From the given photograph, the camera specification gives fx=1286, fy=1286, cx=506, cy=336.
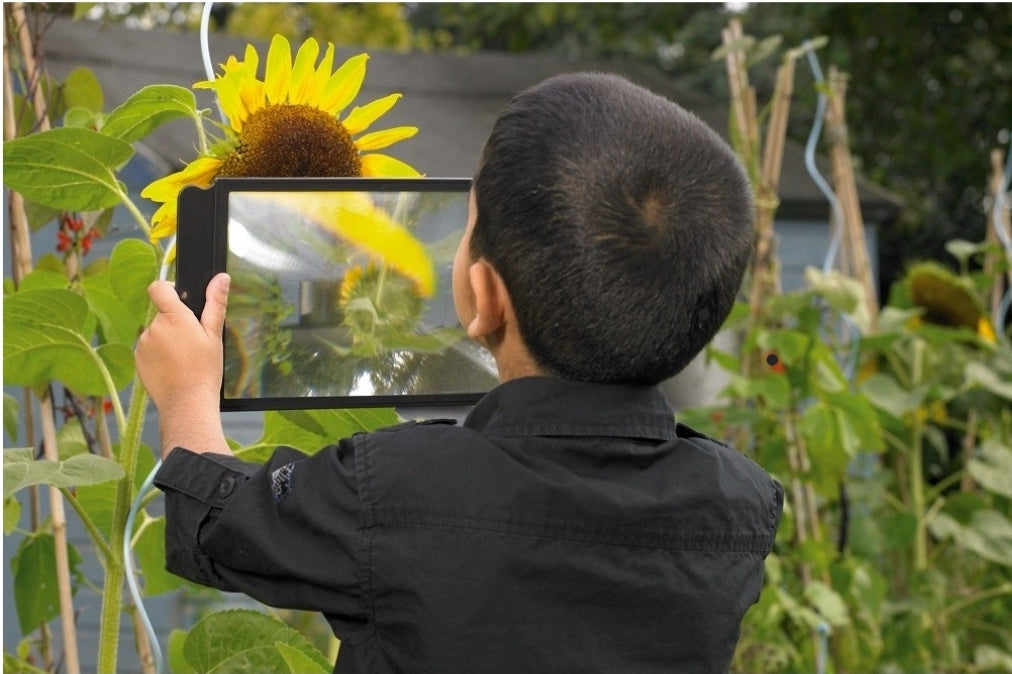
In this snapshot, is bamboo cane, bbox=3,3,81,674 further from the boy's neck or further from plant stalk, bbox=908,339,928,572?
plant stalk, bbox=908,339,928,572

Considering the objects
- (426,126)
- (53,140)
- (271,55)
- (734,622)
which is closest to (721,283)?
(734,622)

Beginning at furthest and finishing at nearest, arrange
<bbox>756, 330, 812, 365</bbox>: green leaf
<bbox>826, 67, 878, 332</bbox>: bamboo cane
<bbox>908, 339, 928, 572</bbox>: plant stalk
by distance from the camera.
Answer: <bbox>826, 67, 878, 332</bbox>: bamboo cane, <bbox>908, 339, 928, 572</bbox>: plant stalk, <bbox>756, 330, 812, 365</bbox>: green leaf

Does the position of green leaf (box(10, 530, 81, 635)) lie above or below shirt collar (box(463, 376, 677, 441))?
below

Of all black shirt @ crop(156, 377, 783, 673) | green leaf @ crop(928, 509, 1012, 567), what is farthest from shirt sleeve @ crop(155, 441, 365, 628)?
green leaf @ crop(928, 509, 1012, 567)

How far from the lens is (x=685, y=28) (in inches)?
269

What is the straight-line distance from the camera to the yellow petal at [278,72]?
2.96 feet

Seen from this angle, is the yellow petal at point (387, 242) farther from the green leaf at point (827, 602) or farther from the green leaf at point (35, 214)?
the green leaf at point (827, 602)

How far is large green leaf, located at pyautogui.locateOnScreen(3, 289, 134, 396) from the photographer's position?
0.95m

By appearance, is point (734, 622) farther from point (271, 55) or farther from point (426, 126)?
point (426, 126)

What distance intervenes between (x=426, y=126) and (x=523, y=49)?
152 inches

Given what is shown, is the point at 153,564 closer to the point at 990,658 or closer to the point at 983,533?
the point at 983,533

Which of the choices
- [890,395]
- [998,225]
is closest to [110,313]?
[890,395]

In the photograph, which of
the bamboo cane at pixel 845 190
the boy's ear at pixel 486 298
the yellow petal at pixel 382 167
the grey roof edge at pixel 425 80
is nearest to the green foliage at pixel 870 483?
the bamboo cane at pixel 845 190

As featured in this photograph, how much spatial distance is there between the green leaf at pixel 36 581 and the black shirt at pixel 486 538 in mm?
453
